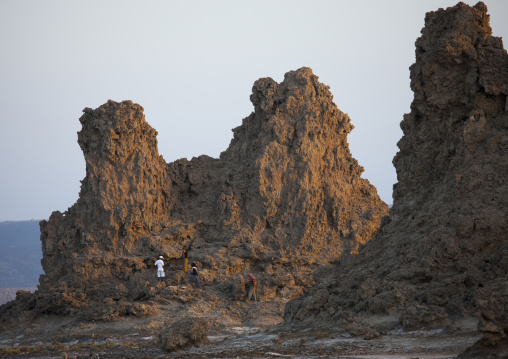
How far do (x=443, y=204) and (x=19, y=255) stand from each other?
367ft

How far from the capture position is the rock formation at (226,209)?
945 inches

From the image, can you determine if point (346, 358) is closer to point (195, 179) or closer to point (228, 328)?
point (228, 328)

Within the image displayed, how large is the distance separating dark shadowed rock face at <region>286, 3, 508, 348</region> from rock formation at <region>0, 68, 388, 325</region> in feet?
25.1

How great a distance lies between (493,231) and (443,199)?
158cm

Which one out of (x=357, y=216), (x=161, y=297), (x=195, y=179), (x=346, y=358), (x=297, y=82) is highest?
(x=297, y=82)

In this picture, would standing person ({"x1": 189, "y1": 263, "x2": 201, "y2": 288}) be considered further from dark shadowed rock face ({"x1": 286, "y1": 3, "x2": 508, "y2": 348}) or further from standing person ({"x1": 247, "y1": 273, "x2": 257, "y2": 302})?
dark shadowed rock face ({"x1": 286, "y1": 3, "x2": 508, "y2": 348})

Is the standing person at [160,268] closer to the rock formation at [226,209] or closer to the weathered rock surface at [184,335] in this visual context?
the rock formation at [226,209]

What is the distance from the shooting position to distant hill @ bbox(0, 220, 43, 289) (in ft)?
343

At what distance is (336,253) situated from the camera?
80.3ft

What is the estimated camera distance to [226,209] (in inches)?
979

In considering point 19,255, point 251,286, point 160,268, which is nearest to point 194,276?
point 160,268

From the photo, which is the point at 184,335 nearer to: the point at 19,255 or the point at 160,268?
the point at 160,268

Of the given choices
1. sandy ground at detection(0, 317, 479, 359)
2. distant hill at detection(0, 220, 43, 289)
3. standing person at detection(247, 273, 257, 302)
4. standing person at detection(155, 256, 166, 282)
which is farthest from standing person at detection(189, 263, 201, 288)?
distant hill at detection(0, 220, 43, 289)

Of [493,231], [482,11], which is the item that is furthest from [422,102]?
[493,231]
